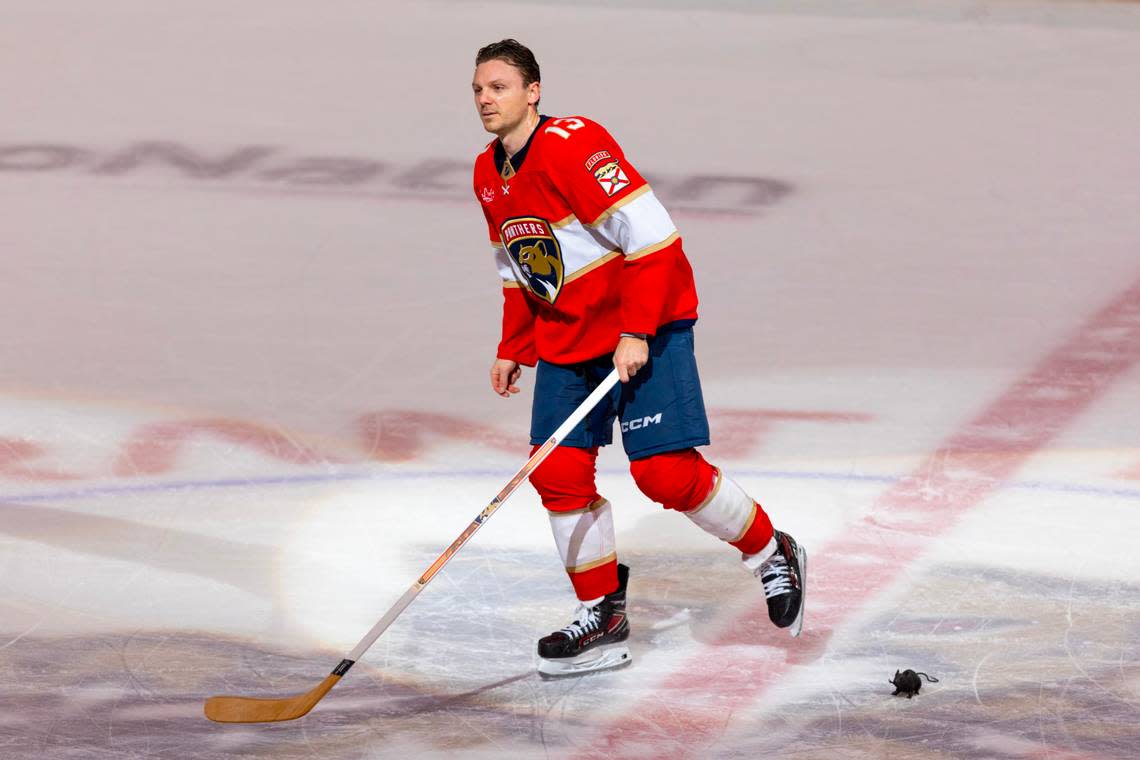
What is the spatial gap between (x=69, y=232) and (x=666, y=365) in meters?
2.59

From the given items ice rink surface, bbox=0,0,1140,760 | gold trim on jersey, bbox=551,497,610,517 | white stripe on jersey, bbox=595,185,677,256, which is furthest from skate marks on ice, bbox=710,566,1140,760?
white stripe on jersey, bbox=595,185,677,256

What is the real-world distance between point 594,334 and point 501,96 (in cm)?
47

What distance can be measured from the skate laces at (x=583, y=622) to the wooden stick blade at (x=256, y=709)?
510 millimetres

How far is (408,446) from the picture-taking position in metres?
3.99

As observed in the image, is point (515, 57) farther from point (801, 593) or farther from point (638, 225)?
point (801, 593)

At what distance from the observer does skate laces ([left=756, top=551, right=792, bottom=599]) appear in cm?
315

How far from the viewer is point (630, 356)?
2.90 meters

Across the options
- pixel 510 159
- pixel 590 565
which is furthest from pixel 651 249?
pixel 590 565

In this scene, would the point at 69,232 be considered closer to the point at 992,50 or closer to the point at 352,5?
the point at 352,5

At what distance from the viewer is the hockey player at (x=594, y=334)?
2912mm

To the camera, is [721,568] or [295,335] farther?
[295,335]

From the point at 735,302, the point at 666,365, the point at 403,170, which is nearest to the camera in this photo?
the point at 666,365

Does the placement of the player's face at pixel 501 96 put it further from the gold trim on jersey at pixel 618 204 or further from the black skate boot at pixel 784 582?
the black skate boot at pixel 784 582

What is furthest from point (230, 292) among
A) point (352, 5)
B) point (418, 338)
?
point (352, 5)
